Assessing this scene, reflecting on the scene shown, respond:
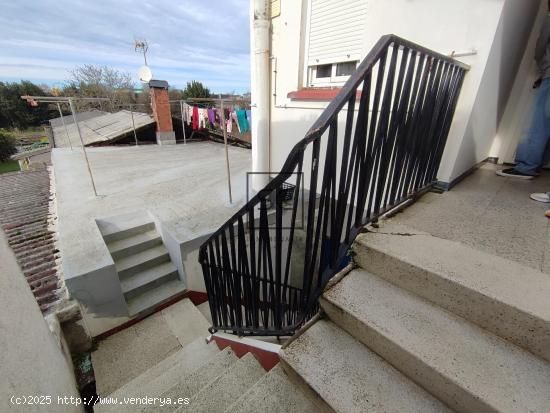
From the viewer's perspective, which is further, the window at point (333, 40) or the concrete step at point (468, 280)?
the window at point (333, 40)

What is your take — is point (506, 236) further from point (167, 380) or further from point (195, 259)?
point (195, 259)

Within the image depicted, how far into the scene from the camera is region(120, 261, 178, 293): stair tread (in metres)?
3.28

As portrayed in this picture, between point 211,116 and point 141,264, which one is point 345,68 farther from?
point 211,116

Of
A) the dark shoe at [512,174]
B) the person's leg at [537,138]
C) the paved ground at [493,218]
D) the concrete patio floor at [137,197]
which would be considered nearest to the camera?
the paved ground at [493,218]

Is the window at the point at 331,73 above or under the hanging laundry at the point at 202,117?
above

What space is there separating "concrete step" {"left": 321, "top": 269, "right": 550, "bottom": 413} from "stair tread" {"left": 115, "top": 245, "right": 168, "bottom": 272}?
3038mm

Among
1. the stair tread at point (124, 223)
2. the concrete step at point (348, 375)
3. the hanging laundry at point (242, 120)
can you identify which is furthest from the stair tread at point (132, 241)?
the hanging laundry at point (242, 120)

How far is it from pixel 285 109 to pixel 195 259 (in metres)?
2.53

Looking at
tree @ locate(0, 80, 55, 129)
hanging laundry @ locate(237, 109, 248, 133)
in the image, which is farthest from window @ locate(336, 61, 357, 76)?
tree @ locate(0, 80, 55, 129)

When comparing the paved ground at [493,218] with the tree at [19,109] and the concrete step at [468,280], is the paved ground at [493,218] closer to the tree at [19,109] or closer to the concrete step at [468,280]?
the concrete step at [468,280]

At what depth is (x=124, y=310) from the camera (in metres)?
3.06

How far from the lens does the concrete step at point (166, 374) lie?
6.70 feet

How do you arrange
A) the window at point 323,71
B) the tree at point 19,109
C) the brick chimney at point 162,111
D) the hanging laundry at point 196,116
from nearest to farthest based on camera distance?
the window at point 323,71, the brick chimney at point 162,111, the hanging laundry at point 196,116, the tree at point 19,109

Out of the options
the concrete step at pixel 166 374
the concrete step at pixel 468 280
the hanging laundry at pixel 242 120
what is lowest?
the concrete step at pixel 166 374
